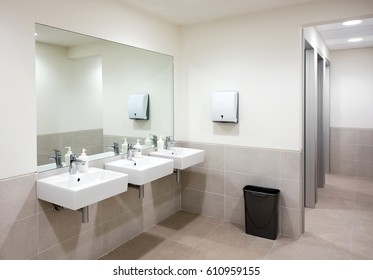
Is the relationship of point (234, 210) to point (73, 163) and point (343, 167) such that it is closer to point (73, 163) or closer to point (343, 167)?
point (73, 163)

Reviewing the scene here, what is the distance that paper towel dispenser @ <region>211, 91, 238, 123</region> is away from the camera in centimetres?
314

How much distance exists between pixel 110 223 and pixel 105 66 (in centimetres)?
155

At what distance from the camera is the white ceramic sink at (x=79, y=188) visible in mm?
1854

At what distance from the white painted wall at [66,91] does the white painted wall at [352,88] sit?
4.48 meters

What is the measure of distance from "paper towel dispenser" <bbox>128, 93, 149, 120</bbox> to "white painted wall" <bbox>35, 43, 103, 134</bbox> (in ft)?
1.30

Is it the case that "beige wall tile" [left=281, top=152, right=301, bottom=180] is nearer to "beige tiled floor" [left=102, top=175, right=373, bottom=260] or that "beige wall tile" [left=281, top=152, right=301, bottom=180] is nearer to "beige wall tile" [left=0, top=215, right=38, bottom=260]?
"beige tiled floor" [left=102, top=175, right=373, bottom=260]

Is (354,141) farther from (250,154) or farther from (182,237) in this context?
(182,237)

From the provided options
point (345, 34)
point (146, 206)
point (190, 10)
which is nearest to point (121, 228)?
point (146, 206)

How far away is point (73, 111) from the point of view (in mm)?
2588

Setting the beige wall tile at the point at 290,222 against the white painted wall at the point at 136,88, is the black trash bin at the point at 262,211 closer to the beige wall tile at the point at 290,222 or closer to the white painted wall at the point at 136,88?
the beige wall tile at the point at 290,222

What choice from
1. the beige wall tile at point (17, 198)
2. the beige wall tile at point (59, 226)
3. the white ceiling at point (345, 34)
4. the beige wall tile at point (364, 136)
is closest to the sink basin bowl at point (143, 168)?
the beige wall tile at point (59, 226)
